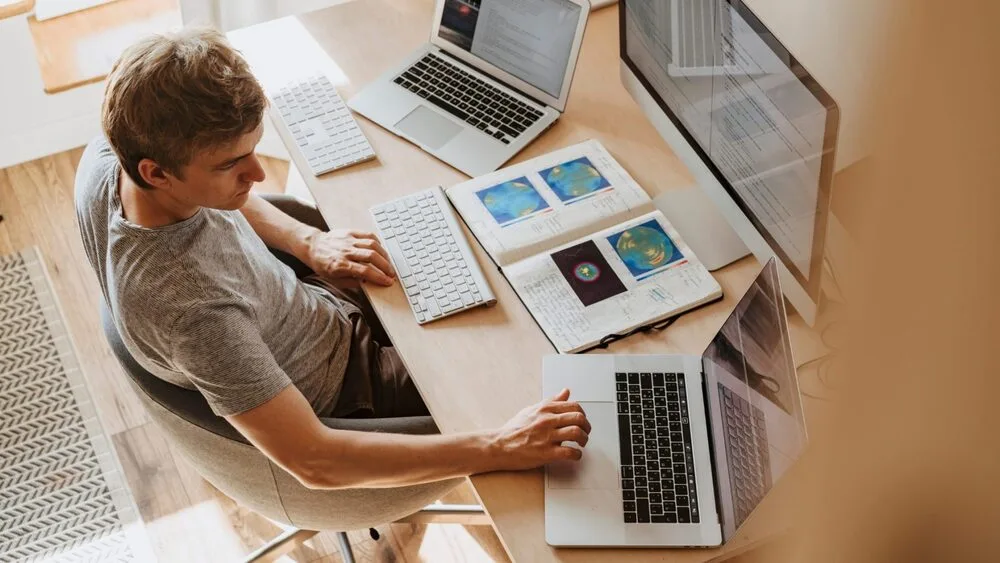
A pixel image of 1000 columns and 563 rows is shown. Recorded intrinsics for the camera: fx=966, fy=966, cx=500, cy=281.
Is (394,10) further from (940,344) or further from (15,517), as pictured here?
(940,344)

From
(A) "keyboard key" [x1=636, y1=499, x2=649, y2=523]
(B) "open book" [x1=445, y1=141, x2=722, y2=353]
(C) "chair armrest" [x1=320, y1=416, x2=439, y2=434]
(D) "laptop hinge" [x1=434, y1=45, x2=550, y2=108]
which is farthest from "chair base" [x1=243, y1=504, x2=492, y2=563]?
(D) "laptop hinge" [x1=434, y1=45, x2=550, y2=108]

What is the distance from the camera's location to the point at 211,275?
4.21 feet

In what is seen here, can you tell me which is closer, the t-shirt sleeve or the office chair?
the t-shirt sleeve

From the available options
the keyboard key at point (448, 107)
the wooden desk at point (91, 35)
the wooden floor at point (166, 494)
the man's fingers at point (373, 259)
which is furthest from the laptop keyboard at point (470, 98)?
the wooden desk at point (91, 35)

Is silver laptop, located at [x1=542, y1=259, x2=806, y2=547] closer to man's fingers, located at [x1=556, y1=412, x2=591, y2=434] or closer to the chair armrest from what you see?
man's fingers, located at [x1=556, y1=412, x2=591, y2=434]

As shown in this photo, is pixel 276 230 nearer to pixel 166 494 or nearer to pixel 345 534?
pixel 345 534

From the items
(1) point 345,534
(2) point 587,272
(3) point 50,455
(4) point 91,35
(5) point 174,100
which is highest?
(5) point 174,100

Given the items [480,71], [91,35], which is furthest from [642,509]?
[91,35]

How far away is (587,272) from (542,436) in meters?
0.35

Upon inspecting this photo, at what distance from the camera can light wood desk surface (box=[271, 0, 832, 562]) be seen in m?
1.30

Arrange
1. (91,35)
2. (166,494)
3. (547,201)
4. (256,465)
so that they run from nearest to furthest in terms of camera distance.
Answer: (256,465) < (547,201) < (166,494) < (91,35)

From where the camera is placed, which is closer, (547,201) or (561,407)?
(561,407)

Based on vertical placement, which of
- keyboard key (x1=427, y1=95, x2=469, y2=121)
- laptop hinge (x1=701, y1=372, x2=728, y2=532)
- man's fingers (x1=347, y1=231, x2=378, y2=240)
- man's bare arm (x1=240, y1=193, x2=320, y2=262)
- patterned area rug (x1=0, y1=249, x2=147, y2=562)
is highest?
keyboard key (x1=427, y1=95, x2=469, y2=121)

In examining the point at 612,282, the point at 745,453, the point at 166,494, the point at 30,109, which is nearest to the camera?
the point at 745,453
